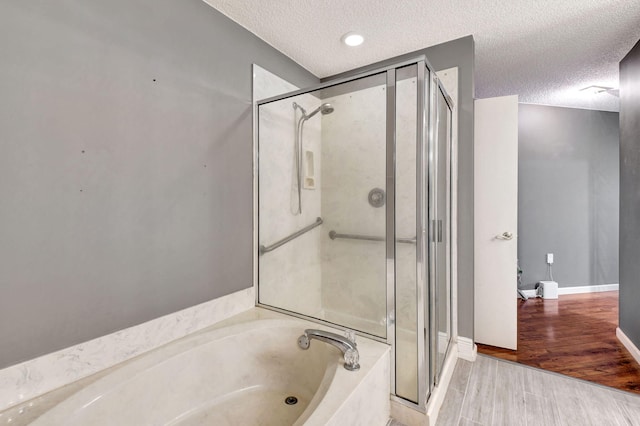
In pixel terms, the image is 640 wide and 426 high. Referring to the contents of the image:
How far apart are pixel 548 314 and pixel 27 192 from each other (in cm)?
429

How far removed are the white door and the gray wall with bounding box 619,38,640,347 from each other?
827 millimetres

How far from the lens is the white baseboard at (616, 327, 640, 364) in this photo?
210cm

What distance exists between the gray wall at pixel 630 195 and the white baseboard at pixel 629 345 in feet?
0.11

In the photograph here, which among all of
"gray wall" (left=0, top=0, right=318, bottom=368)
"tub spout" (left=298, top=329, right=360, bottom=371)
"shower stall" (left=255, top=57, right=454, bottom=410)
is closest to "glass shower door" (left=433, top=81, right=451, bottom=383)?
"shower stall" (left=255, top=57, right=454, bottom=410)

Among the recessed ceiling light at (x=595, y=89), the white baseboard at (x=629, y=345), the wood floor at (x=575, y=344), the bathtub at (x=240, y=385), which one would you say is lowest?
the wood floor at (x=575, y=344)

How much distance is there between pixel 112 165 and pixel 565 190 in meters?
4.90

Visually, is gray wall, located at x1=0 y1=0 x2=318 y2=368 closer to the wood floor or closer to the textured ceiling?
the textured ceiling

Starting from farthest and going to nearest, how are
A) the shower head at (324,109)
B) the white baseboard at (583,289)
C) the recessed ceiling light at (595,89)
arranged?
the white baseboard at (583,289) < the recessed ceiling light at (595,89) < the shower head at (324,109)

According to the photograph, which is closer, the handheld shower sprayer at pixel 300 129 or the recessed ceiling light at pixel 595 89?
the handheld shower sprayer at pixel 300 129

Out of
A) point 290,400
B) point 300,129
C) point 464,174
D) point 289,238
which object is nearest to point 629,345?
point 464,174

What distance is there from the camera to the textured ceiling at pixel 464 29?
5.65ft

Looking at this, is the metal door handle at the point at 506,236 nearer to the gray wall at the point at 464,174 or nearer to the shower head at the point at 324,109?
Answer: the gray wall at the point at 464,174

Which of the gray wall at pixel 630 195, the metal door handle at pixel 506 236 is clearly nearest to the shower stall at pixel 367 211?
the metal door handle at pixel 506 236

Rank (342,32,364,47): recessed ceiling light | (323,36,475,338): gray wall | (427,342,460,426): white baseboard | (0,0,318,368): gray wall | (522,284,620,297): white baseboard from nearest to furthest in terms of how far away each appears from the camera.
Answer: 1. (0,0,318,368): gray wall
2. (427,342,460,426): white baseboard
3. (342,32,364,47): recessed ceiling light
4. (323,36,475,338): gray wall
5. (522,284,620,297): white baseboard
